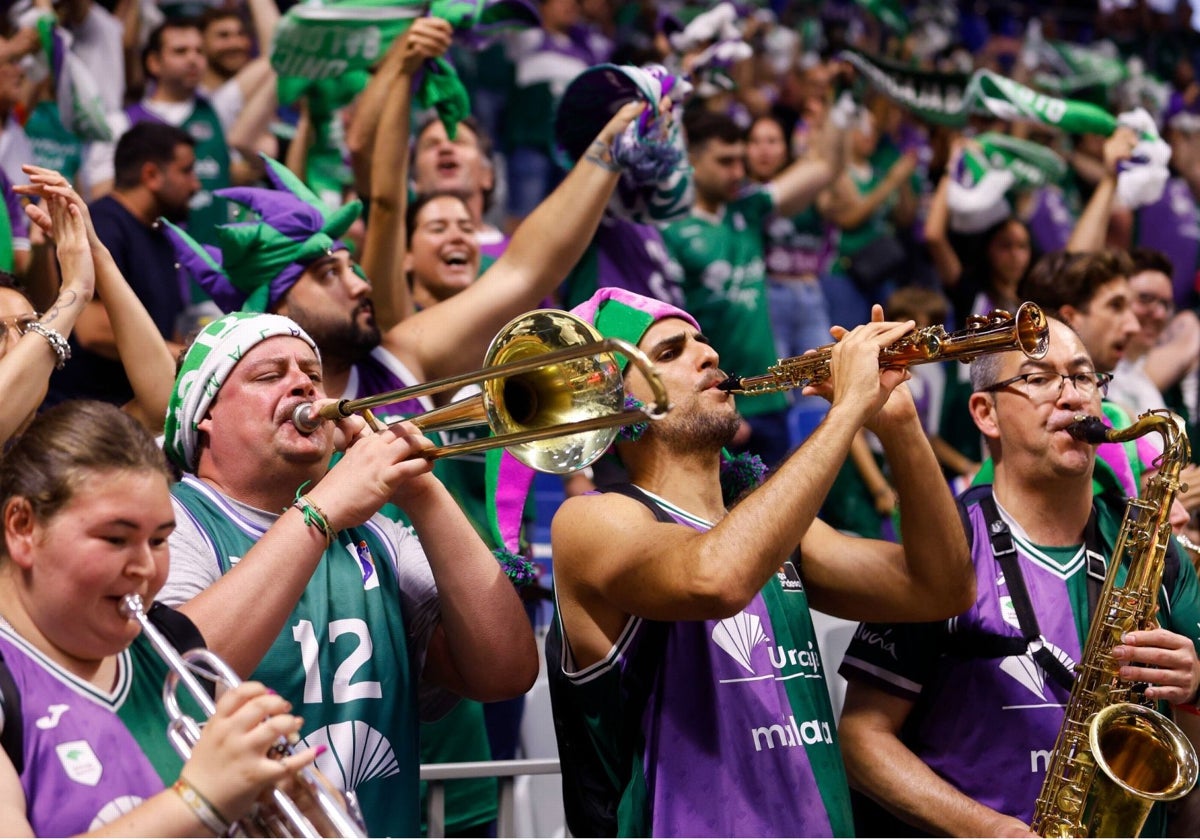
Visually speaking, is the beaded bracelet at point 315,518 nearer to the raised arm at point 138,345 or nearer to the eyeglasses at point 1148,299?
the raised arm at point 138,345

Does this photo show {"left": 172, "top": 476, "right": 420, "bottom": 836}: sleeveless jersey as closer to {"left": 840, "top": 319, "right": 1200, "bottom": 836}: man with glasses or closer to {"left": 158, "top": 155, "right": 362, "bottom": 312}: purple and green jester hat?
Result: {"left": 840, "top": 319, "right": 1200, "bottom": 836}: man with glasses

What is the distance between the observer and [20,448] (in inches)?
103

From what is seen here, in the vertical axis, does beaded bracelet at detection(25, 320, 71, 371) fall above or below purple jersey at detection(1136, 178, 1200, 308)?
below

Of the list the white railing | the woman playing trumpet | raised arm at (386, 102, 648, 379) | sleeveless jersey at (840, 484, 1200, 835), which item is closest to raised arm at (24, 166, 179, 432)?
raised arm at (386, 102, 648, 379)

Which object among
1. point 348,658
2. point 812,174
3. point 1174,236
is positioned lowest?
point 348,658

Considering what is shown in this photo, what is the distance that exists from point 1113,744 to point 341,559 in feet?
6.30

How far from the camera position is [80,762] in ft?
8.19

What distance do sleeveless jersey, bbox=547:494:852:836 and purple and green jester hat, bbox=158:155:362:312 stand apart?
5.54 ft

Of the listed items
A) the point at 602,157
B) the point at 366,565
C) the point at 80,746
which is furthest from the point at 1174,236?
the point at 80,746

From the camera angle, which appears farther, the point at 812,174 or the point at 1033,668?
the point at 812,174

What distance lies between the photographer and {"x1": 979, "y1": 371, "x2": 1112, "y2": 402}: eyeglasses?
4.12m

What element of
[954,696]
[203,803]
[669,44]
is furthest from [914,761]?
[669,44]

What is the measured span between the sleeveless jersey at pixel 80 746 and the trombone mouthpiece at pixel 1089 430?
242cm

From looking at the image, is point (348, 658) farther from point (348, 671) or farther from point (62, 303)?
point (62, 303)
